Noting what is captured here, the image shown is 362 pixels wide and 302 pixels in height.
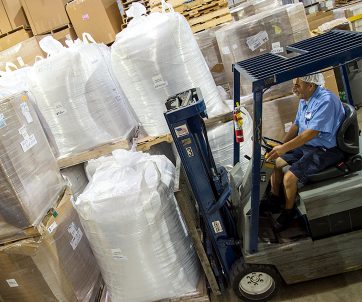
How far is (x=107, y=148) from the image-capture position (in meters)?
3.43

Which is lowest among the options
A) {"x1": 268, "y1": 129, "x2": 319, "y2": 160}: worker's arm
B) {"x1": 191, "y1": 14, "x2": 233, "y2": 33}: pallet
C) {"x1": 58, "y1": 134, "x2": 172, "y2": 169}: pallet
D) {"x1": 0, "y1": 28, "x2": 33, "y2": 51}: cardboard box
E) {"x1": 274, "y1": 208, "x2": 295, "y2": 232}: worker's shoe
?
{"x1": 274, "y1": 208, "x2": 295, "y2": 232}: worker's shoe

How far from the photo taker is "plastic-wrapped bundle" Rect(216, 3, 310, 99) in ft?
11.6

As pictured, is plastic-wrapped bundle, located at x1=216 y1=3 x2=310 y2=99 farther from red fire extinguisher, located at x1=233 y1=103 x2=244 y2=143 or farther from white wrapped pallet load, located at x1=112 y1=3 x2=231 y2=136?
red fire extinguisher, located at x1=233 y1=103 x2=244 y2=143

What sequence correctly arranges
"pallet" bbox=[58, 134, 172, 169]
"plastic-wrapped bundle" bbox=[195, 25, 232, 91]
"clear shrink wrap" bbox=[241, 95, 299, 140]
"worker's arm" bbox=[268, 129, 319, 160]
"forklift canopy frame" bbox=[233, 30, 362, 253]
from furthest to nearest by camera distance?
"plastic-wrapped bundle" bbox=[195, 25, 232, 91] → "clear shrink wrap" bbox=[241, 95, 299, 140] → "pallet" bbox=[58, 134, 172, 169] → "worker's arm" bbox=[268, 129, 319, 160] → "forklift canopy frame" bbox=[233, 30, 362, 253]

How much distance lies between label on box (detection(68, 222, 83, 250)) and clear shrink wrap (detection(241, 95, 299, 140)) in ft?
6.97

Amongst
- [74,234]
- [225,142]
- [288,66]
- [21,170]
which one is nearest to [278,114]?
[225,142]

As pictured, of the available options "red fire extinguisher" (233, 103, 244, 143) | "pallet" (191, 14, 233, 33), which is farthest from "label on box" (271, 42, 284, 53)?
"red fire extinguisher" (233, 103, 244, 143)

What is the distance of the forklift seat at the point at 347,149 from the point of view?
8.07 ft

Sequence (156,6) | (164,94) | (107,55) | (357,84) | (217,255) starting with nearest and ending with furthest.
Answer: (217,255) → (164,94) → (107,55) → (156,6) → (357,84)

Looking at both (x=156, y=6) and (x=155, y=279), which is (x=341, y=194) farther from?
(x=156, y=6)

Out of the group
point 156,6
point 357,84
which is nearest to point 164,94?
point 156,6

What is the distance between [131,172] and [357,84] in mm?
4693

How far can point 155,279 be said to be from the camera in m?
2.61

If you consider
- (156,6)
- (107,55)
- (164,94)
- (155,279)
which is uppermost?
(156,6)
